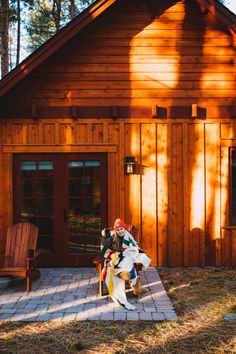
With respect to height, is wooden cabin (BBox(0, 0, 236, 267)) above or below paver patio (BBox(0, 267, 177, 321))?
above

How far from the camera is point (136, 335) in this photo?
443 centimetres

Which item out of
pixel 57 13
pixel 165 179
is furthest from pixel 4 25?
pixel 165 179

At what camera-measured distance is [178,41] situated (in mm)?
7445

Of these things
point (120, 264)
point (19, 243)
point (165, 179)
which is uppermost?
point (165, 179)

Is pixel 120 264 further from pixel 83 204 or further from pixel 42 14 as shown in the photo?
pixel 42 14

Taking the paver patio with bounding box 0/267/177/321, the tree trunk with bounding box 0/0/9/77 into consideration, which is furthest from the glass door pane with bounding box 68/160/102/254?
the tree trunk with bounding box 0/0/9/77

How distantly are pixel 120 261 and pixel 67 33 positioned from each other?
4241 mm

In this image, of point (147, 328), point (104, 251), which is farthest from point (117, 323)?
point (104, 251)

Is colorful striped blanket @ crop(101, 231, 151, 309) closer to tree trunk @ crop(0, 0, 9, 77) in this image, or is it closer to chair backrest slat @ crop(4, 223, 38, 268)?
chair backrest slat @ crop(4, 223, 38, 268)

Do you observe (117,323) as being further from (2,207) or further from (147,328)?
(2,207)

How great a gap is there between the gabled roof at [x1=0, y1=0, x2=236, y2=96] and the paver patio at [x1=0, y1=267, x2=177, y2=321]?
359cm

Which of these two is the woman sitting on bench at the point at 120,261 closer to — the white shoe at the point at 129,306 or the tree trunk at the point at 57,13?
the white shoe at the point at 129,306

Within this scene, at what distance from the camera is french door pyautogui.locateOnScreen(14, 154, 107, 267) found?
24.4 ft

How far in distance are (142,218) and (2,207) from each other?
9.29ft
